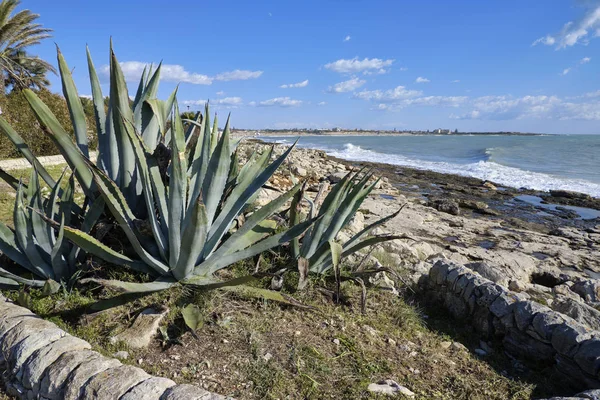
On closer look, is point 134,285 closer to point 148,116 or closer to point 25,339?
point 25,339

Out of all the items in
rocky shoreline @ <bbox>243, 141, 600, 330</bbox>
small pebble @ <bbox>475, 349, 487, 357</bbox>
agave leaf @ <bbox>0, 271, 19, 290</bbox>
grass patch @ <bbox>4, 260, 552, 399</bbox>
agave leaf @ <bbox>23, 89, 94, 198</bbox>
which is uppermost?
agave leaf @ <bbox>23, 89, 94, 198</bbox>

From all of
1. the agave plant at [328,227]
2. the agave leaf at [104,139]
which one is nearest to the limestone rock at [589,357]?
the agave plant at [328,227]

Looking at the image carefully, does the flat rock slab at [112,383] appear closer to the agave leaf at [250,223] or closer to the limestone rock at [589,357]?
the agave leaf at [250,223]

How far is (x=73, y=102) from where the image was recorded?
302 centimetres

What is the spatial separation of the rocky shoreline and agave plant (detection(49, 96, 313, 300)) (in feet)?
3.28

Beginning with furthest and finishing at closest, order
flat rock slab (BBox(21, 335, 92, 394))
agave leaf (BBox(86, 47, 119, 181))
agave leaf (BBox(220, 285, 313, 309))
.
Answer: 1. agave leaf (BBox(86, 47, 119, 181))
2. agave leaf (BBox(220, 285, 313, 309))
3. flat rock slab (BBox(21, 335, 92, 394))

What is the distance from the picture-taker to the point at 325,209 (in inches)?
130

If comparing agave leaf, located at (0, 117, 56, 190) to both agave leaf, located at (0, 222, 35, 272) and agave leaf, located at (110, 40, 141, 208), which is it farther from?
agave leaf, located at (110, 40, 141, 208)

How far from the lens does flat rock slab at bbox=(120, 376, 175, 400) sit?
1.91m

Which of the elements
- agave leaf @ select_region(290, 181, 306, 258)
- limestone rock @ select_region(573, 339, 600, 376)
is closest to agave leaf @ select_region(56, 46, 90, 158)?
agave leaf @ select_region(290, 181, 306, 258)

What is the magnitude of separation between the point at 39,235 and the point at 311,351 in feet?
6.76

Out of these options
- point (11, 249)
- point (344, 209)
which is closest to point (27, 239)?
point (11, 249)

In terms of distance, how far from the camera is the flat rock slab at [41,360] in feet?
7.05

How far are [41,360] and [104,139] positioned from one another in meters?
1.61
